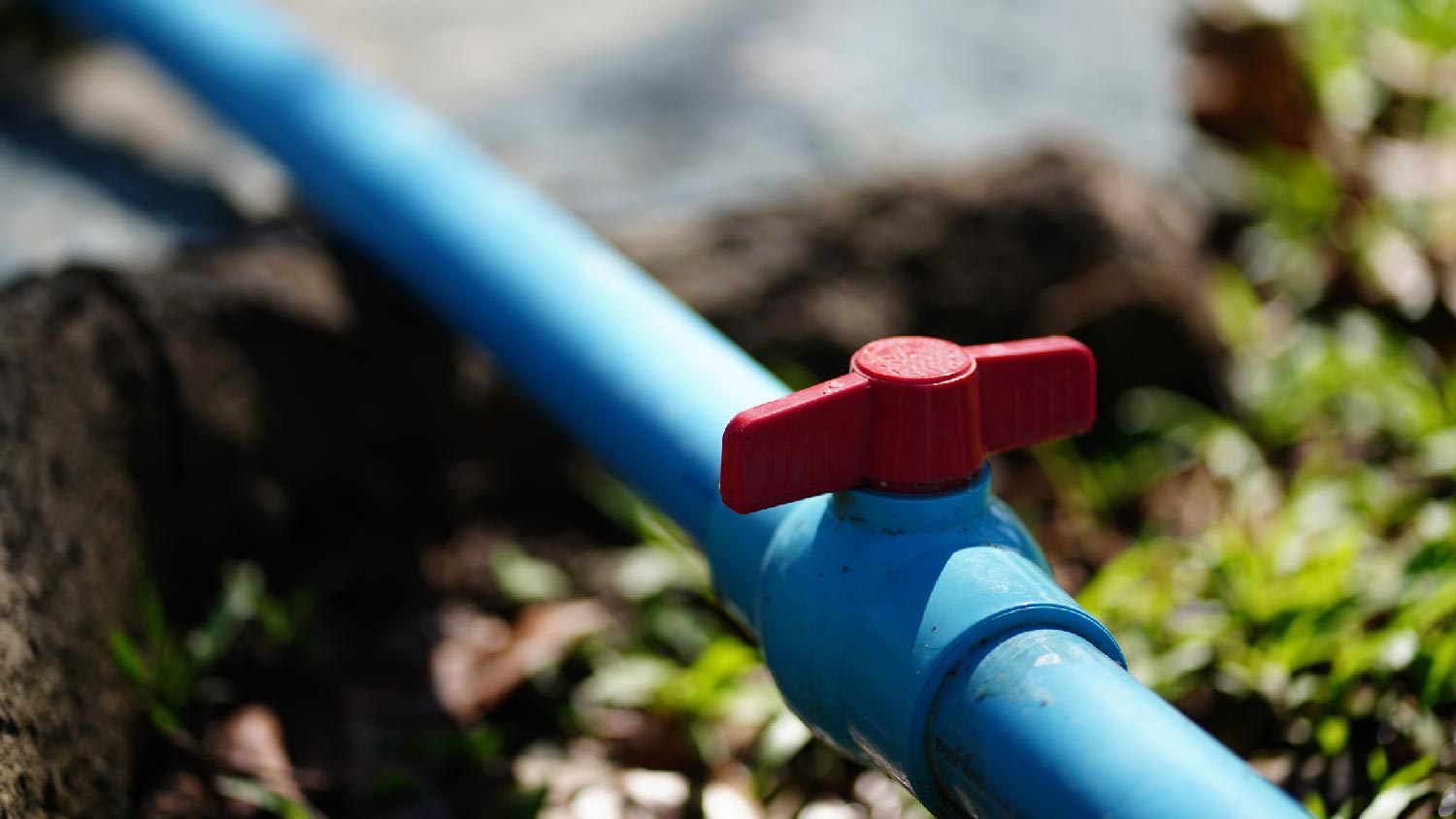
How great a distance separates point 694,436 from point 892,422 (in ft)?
1.07

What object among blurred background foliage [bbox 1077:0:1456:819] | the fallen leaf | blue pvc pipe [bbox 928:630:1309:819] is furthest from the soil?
blue pvc pipe [bbox 928:630:1309:819]

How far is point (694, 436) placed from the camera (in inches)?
57.1

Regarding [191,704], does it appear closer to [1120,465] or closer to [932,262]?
[932,262]

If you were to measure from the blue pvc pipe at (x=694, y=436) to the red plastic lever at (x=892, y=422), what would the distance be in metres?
0.04

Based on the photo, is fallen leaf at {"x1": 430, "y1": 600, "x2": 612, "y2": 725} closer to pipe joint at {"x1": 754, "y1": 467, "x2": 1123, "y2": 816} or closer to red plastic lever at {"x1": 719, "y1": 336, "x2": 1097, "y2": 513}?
pipe joint at {"x1": 754, "y1": 467, "x2": 1123, "y2": 816}

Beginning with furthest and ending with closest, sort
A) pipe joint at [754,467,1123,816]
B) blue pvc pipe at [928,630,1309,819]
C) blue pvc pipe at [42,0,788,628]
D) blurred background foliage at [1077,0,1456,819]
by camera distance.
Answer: blurred background foliage at [1077,0,1456,819]
blue pvc pipe at [42,0,788,628]
pipe joint at [754,467,1123,816]
blue pvc pipe at [928,630,1309,819]

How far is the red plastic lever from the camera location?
3.75 feet

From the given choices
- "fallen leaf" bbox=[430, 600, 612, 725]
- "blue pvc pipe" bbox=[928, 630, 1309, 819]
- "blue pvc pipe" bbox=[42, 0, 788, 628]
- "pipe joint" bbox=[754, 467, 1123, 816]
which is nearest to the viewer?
"blue pvc pipe" bbox=[928, 630, 1309, 819]

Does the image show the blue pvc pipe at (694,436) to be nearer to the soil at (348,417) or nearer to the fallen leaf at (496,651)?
the soil at (348,417)

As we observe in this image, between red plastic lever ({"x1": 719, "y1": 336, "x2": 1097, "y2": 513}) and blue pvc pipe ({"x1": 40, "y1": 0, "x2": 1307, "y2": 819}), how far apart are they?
1.8 inches

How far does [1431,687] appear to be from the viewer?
1.54m

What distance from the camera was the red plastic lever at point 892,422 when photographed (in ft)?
3.75

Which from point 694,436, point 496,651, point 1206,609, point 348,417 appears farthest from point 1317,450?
point 348,417

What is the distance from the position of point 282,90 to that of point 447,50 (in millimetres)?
949
